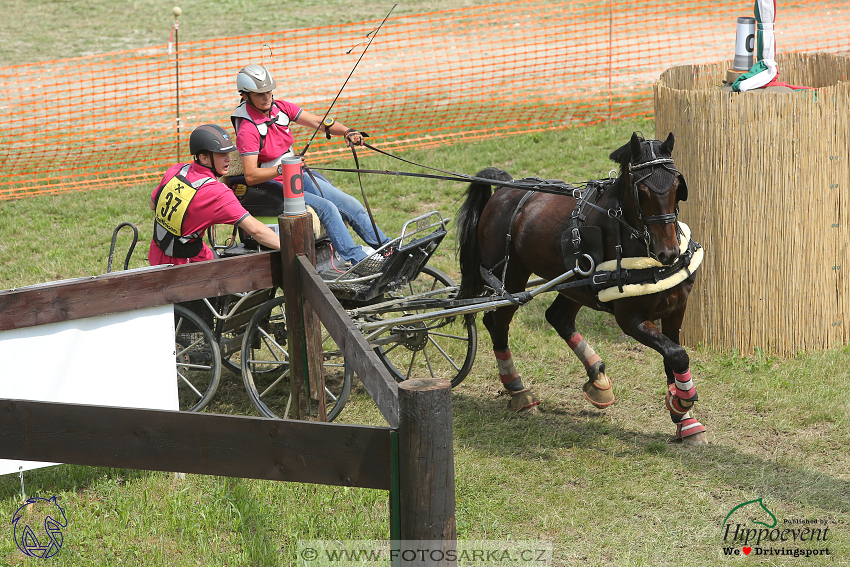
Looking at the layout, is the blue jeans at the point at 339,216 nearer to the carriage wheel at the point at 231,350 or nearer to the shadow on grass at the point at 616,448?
the carriage wheel at the point at 231,350

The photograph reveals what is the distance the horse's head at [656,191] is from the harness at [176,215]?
2530 mm

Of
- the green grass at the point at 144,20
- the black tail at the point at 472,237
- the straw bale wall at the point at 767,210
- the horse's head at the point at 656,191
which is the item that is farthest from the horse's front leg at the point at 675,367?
the green grass at the point at 144,20

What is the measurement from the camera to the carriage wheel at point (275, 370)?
201 inches

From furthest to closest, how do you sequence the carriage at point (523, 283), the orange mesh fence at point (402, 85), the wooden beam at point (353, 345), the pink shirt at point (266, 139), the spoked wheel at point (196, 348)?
the orange mesh fence at point (402, 85), the pink shirt at point (266, 139), the spoked wheel at point (196, 348), the carriage at point (523, 283), the wooden beam at point (353, 345)

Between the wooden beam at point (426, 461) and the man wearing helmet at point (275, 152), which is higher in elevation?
the man wearing helmet at point (275, 152)

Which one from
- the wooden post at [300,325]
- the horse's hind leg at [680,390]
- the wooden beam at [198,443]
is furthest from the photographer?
the horse's hind leg at [680,390]

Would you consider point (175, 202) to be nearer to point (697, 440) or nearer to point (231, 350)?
point (231, 350)

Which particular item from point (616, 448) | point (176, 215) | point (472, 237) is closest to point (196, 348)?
point (176, 215)

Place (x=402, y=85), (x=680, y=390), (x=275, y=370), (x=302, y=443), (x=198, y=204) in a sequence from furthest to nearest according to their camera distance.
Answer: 1. (x=402, y=85)
2. (x=275, y=370)
3. (x=198, y=204)
4. (x=680, y=390)
5. (x=302, y=443)

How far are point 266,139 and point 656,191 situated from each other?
113 inches

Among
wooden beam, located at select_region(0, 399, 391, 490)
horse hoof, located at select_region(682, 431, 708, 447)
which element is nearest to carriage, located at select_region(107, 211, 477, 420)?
horse hoof, located at select_region(682, 431, 708, 447)

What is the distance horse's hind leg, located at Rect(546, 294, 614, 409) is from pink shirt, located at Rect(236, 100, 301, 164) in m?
2.28

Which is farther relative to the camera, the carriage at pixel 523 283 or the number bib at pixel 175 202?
the number bib at pixel 175 202

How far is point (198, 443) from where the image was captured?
2.75m
